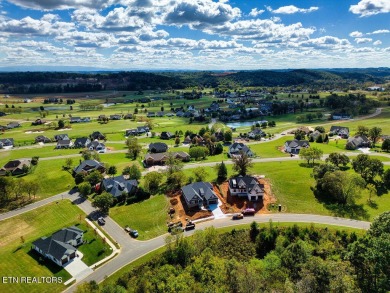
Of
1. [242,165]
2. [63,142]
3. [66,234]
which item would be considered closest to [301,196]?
[242,165]

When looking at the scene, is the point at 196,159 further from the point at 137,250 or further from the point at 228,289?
the point at 228,289

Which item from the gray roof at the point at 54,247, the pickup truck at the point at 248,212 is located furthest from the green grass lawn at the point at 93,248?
the pickup truck at the point at 248,212

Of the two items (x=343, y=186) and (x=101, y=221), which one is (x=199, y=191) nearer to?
(x=101, y=221)

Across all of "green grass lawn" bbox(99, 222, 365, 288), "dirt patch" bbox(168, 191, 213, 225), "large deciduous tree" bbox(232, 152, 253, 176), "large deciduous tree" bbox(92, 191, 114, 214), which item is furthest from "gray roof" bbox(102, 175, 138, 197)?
"large deciduous tree" bbox(232, 152, 253, 176)

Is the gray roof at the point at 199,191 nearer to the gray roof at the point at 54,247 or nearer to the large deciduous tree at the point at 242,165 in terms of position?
the large deciduous tree at the point at 242,165

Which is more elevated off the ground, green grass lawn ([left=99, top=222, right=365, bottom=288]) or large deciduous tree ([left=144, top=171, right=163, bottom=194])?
large deciduous tree ([left=144, top=171, right=163, bottom=194])

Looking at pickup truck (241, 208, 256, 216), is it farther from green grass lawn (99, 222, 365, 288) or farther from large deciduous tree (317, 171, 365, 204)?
large deciduous tree (317, 171, 365, 204)

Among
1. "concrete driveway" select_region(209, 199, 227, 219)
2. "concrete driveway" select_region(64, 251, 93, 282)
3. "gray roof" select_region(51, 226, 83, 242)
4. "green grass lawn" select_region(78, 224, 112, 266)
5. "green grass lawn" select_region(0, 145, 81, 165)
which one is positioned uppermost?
"gray roof" select_region(51, 226, 83, 242)
